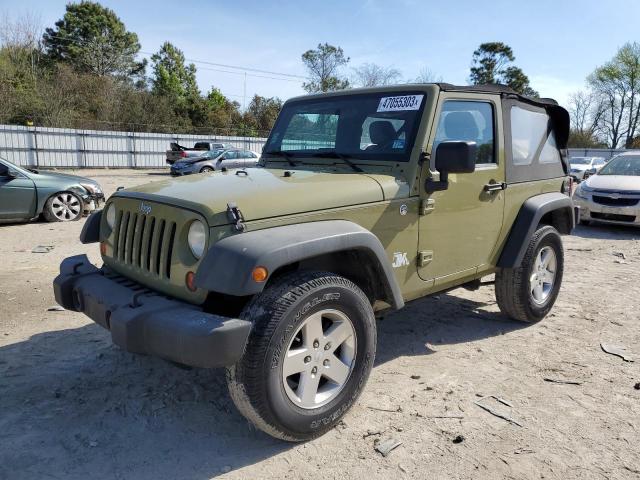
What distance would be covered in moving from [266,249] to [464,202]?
1.86 m

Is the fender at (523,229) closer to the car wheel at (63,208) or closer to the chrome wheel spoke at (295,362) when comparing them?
the chrome wheel spoke at (295,362)

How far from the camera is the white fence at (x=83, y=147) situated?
24.8 meters

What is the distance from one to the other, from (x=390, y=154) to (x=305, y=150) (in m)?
0.81

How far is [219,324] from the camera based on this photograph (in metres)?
2.35

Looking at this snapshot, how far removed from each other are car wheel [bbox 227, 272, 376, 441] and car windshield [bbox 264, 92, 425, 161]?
3.92 feet

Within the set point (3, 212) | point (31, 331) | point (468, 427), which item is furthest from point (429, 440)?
point (3, 212)

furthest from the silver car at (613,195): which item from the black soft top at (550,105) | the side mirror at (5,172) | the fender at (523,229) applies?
the side mirror at (5,172)

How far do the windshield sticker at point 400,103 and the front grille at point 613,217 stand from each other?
806cm

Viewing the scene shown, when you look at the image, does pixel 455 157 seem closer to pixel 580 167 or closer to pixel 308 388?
pixel 308 388

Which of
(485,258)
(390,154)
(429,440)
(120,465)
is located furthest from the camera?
(485,258)

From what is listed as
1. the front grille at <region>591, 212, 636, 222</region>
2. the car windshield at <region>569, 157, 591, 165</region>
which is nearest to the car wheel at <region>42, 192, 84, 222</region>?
the front grille at <region>591, 212, 636, 222</region>

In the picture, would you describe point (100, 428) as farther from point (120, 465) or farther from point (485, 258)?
point (485, 258)

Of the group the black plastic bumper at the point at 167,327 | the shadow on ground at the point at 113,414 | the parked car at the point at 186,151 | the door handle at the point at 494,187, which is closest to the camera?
the black plastic bumper at the point at 167,327

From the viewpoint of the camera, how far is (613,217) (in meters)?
9.88
